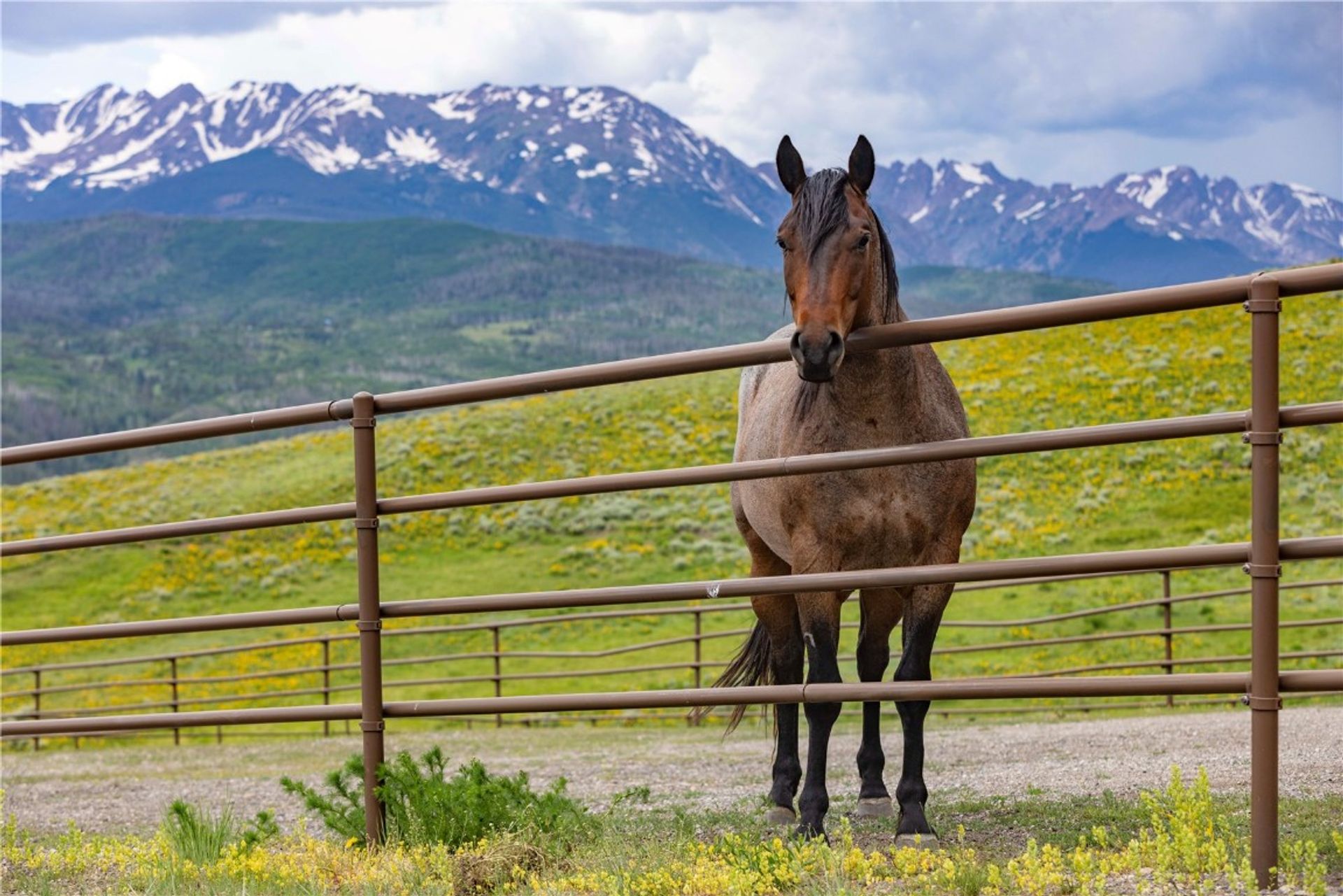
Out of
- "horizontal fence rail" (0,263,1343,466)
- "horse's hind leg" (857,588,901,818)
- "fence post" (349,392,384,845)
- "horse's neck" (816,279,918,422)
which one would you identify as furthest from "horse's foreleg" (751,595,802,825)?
"horizontal fence rail" (0,263,1343,466)

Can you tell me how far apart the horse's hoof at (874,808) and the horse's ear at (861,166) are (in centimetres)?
280

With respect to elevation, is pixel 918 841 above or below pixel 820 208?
below

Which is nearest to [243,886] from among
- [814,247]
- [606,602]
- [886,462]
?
[606,602]

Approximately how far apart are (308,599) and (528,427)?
516 inches

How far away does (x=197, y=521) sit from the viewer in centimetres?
548

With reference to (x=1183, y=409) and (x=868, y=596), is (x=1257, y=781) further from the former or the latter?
(x=1183, y=409)

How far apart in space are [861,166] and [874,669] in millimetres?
2233

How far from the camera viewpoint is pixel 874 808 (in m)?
6.01

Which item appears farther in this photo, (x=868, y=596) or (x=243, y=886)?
(x=868, y=596)

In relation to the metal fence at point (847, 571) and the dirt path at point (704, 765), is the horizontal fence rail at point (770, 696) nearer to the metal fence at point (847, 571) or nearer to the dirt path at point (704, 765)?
the metal fence at point (847, 571)

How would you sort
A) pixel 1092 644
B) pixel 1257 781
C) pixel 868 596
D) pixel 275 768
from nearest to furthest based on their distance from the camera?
pixel 1257 781
pixel 868 596
pixel 275 768
pixel 1092 644

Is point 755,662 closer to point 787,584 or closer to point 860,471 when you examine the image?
point 860,471

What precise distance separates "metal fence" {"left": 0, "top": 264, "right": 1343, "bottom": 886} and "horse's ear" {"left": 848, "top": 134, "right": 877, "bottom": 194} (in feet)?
2.63

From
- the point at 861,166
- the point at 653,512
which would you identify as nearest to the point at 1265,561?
the point at 861,166
